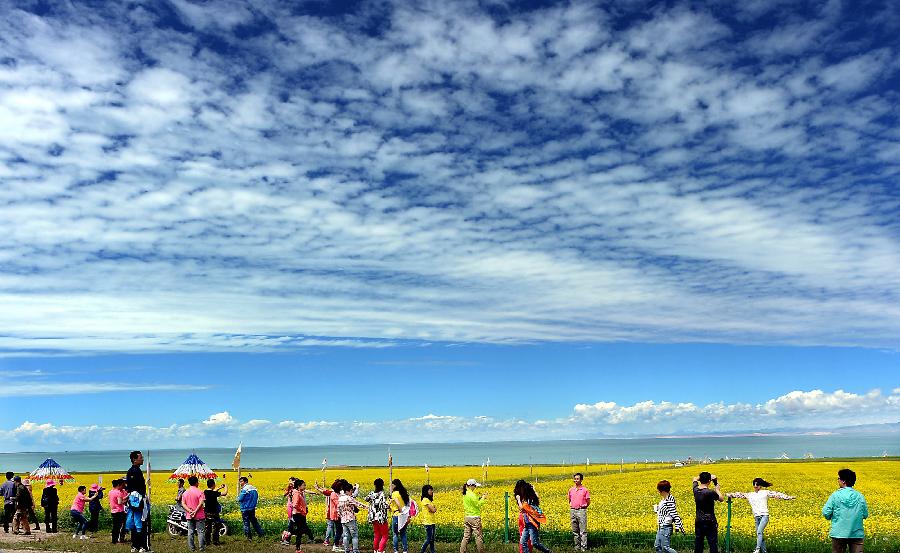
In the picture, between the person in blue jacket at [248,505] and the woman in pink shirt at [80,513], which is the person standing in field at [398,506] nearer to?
the person in blue jacket at [248,505]

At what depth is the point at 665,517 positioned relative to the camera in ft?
54.5

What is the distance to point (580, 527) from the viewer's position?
19.0m

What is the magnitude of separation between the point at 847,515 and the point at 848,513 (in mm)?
40

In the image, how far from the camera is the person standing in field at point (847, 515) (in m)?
12.4

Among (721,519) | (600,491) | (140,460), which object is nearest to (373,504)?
(140,460)

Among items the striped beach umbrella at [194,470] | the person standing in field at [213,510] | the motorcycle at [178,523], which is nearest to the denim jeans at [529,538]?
the person standing in field at [213,510]

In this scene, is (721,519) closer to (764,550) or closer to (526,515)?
(764,550)

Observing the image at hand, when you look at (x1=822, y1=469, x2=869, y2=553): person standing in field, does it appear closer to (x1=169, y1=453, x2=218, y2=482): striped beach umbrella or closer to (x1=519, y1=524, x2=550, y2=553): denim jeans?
(x1=519, y1=524, x2=550, y2=553): denim jeans

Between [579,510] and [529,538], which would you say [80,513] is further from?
[579,510]

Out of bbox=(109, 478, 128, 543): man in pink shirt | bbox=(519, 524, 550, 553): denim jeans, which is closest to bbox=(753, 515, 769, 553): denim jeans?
bbox=(519, 524, 550, 553): denim jeans

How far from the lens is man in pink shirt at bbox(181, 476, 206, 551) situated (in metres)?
19.8

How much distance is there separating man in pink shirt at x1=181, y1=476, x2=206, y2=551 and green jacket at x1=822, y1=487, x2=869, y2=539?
15403 millimetres

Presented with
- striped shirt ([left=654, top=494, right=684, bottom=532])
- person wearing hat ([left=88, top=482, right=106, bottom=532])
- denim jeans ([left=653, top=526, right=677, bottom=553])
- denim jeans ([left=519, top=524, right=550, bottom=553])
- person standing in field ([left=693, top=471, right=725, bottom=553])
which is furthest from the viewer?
person wearing hat ([left=88, top=482, right=106, bottom=532])

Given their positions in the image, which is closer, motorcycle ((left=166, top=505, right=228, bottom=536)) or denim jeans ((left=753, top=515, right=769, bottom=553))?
denim jeans ((left=753, top=515, right=769, bottom=553))
